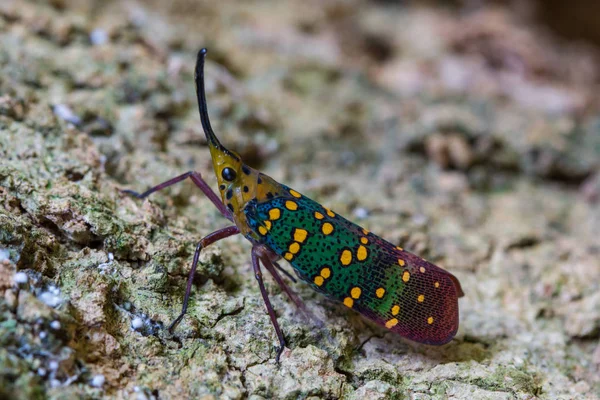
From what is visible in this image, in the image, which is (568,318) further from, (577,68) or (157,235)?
(577,68)

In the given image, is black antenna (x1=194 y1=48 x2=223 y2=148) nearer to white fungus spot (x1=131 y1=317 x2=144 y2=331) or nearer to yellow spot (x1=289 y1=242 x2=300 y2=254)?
yellow spot (x1=289 y1=242 x2=300 y2=254)

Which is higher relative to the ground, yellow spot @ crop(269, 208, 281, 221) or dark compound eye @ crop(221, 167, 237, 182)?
dark compound eye @ crop(221, 167, 237, 182)

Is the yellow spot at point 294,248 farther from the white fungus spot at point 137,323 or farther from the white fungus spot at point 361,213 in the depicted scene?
the white fungus spot at point 361,213

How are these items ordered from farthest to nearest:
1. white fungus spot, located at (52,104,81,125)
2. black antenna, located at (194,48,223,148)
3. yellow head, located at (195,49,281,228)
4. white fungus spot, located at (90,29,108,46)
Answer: white fungus spot, located at (90,29,108,46)
white fungus spot, located at (52,104,81,125)
yellow head, located at (195,49,281,228)
black antenna, located at (194,48,223,148)

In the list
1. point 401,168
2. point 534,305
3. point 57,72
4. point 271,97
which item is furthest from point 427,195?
point 57,72

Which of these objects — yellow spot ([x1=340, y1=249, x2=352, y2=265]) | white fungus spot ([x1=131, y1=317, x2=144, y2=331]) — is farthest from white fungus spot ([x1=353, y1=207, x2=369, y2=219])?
white fungus spot ([x1=131, y1=317, x2=144, y2=331])

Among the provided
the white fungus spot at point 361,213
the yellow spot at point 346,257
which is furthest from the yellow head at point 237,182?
the white fungus spot at point 361,213
